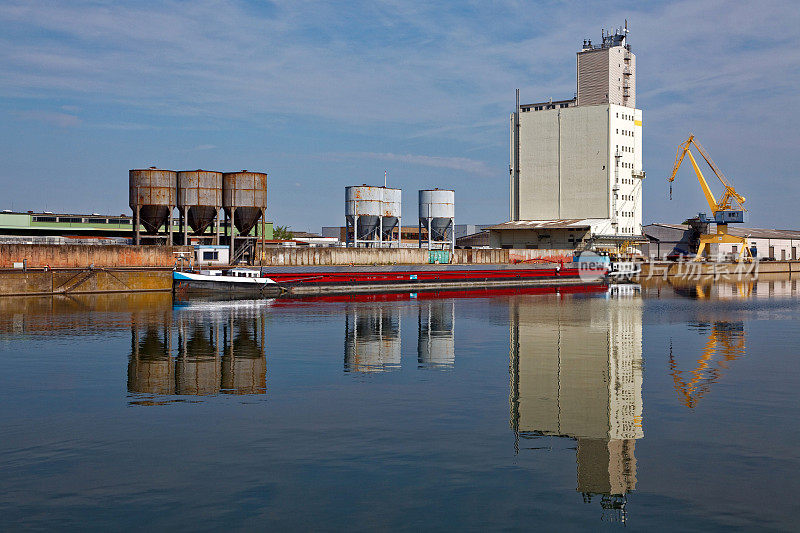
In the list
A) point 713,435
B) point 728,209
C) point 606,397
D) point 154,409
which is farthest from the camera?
point 728,209

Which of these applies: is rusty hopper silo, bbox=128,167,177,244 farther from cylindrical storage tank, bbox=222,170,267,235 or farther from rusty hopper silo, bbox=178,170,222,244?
cylindrical storage tank, bbox=222,170,267,235

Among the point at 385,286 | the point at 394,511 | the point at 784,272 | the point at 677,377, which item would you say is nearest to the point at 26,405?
the point at 394,511

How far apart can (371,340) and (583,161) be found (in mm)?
91070

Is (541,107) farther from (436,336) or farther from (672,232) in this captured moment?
(436,336)

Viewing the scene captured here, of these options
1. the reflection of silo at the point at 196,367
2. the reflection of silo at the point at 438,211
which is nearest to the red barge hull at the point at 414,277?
the reflection of silo at the point at 438,211

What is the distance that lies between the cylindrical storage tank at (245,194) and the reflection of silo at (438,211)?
31.3 metres

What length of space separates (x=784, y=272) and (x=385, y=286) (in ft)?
356

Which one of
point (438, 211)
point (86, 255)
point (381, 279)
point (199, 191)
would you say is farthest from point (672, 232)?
point (86, 255)

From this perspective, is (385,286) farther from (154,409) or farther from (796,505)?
(796,505)

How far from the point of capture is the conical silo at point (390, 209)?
10431 centimetres

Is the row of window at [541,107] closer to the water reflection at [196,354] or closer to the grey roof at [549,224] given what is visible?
the grey roof at [549,224]

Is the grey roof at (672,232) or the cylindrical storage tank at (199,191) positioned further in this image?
the grey roof at (672,232)

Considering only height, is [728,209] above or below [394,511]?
above

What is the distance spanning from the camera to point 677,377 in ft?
95.7
